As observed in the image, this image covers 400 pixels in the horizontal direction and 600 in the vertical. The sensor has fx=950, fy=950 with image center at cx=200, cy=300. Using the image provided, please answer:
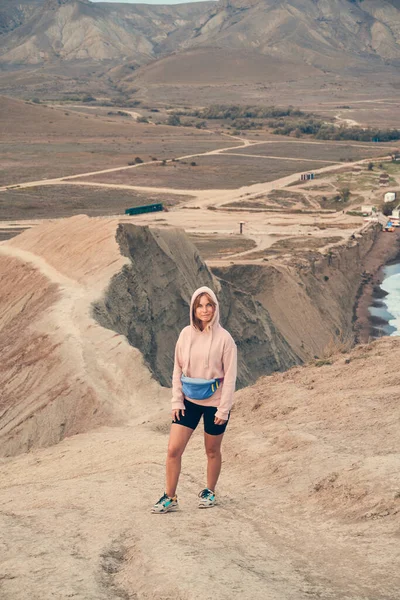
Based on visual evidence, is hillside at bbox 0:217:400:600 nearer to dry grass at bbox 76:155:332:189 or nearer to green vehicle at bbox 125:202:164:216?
green vehicle at bbox 125:202:164:216

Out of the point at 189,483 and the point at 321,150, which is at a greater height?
the point at 189,483

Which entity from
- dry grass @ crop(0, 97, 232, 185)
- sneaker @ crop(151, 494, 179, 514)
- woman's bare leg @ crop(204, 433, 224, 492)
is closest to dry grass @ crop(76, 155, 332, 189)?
dry grass @ crop(0, 97, 232, 185)

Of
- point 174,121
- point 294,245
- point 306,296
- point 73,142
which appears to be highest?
point 174,121


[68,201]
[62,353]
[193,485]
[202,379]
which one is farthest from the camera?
[68,201]

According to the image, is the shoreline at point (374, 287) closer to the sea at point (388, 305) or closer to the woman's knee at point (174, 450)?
the sea at point (388, 305)

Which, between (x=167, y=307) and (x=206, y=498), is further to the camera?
(x=167, y=307)

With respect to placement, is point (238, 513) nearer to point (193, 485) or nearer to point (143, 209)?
point (193, 485)

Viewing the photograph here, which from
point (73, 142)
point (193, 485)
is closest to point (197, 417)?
point (193, 485)

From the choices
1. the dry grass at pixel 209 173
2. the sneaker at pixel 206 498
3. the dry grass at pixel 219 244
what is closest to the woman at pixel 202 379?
the sneaker at pixel 206 498
